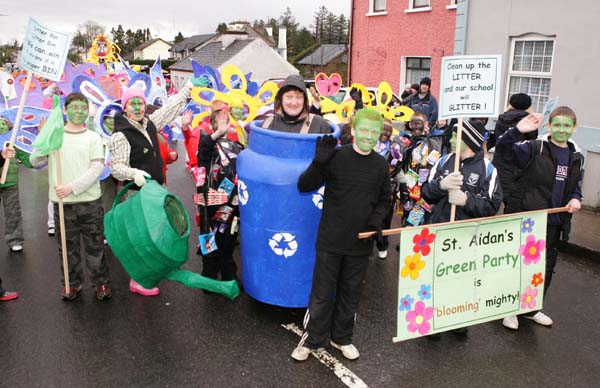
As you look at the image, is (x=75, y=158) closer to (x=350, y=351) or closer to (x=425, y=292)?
(x=350, y=351)

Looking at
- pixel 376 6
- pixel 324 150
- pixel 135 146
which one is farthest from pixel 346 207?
pixel 376 6

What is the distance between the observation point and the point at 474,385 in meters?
3.30

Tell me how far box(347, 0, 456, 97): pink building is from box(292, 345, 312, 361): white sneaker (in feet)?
36.5

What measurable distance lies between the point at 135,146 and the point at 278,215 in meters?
1.57

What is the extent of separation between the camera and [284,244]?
3723 mm

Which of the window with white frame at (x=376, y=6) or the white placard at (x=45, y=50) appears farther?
the window with white frame at (x=376, y=6)

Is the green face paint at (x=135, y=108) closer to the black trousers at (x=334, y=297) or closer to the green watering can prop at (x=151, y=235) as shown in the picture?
the green watering can prop at (x=151, y=235)

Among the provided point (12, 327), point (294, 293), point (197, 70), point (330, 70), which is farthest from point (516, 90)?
point (330, 70)

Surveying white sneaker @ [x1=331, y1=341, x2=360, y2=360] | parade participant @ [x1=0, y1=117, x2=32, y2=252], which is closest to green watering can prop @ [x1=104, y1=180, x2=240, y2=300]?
white sneaker @ [x1=331, y1=341, x2=360, y2=360]

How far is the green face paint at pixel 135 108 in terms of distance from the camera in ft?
14.0

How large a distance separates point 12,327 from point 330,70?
48.1 m

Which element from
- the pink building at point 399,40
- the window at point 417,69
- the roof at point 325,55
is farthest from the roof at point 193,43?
the window at point 417,69

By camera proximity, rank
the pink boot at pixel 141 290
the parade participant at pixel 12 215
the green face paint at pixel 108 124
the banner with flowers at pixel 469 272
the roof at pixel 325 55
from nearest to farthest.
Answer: the banner with flowers at pixel 469 272 < the pink boot at pixel 141 290 < the green face paint at pixel 108 124 < the parade participant at pixel 12 215 < the roof at pixel 325 55

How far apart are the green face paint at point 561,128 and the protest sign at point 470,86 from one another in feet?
1.76
